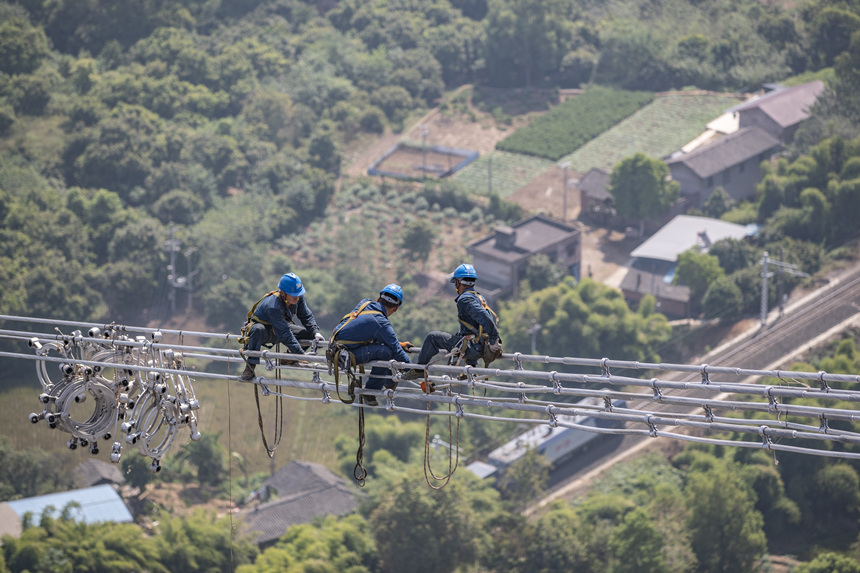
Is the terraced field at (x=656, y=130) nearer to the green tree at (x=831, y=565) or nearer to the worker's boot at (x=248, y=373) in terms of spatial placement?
the green tree at (x=831, y=565)

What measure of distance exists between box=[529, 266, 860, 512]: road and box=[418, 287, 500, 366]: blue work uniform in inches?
1414

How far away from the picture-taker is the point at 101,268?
68938 millimetres

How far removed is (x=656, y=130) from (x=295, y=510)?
43.9m

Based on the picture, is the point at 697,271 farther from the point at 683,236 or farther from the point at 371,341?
the point at 371,341

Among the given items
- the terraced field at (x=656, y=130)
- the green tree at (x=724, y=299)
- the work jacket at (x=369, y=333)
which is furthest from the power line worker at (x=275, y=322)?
the terraced field at (x=656, y=130)

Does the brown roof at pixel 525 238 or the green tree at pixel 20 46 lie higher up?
the green tree at pixel 20 46

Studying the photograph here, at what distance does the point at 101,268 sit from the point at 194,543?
26.1 meters

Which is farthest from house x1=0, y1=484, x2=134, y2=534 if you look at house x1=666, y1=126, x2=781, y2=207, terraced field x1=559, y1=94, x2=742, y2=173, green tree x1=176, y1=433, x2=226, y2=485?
house x1=666, y1=126, x2=781, y2=207

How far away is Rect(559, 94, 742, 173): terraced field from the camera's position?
8106 centimetres

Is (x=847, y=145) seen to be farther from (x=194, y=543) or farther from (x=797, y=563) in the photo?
(x=194, y=543)

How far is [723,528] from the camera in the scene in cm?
4966

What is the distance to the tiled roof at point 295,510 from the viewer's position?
51219 millimetres

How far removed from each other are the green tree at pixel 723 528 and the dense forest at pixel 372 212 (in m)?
0.10

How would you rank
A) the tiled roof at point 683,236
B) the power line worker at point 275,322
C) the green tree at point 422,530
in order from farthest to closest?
the tiled roof at point 683,236
the green tree at point 422,530
the power line worker at point 275,322
